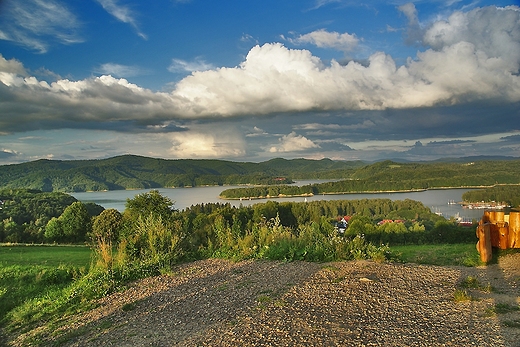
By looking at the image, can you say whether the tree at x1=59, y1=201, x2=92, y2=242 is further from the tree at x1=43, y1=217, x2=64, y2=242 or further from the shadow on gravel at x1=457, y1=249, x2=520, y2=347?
the shadow on gravel at x1=457, y1=249, x2=520, y2=347

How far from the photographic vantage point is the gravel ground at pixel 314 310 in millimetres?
4098

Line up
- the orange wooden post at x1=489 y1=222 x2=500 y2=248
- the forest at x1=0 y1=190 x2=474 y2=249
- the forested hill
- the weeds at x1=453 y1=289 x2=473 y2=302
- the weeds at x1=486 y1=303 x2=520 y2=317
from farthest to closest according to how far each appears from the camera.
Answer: the forested hill, the forest at x1=0 y1=190 x2=474 y2=249, the orange wooden post at x1=489 y1=222 x2=500 y2=248, the weeds at x1=453 y1=289 x2=473 y2=302, the weeds at x1=486 y1=303 x2=520 y2=317

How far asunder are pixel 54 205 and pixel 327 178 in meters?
135

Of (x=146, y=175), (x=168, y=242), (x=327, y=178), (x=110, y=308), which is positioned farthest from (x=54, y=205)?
(x=327, y=178)

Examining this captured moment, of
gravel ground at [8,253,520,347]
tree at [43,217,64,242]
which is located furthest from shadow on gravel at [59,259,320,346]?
tree at [43,217,64,242]

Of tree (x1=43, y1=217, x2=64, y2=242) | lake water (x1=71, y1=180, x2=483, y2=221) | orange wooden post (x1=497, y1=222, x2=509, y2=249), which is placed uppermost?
orange wooden post (x1=497, y1=222, x2=509, y2=249)

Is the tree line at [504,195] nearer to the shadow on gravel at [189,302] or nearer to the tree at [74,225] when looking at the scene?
the shadow on gravel at [189,302]

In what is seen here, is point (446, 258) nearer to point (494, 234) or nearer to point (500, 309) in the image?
point (494, 234)

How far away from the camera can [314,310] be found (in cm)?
502

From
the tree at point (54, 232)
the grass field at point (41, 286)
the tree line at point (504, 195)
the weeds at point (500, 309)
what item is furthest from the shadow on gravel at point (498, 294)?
the tree at point (54, 232)

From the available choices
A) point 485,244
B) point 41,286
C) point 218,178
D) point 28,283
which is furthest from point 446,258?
point 218,178

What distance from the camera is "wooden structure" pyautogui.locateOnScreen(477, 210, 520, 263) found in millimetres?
7668

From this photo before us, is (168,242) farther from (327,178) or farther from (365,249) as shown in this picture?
(327,178)

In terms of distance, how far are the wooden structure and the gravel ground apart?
364mm
